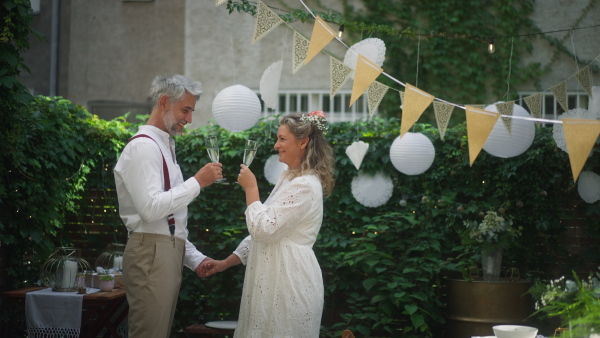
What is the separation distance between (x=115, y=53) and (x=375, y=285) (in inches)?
219

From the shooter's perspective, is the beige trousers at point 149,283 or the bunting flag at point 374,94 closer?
the beige trousers at point 149,283

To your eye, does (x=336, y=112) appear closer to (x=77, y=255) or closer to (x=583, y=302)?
(x=77, y=255)

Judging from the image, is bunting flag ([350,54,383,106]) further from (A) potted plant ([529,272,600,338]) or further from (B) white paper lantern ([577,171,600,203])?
(B) white paper lantern ([577,171,600,203])

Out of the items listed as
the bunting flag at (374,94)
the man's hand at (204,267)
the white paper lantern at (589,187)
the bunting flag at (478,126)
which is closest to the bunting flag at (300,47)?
the bunting flag at (374,94)

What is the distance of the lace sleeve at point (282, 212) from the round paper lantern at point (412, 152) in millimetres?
2109

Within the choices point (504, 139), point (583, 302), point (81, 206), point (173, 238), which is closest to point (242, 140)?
point (81, 206)

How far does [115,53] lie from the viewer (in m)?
9.41

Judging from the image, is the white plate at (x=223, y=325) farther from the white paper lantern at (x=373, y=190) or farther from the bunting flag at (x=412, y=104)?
the bunting flag at (x=412, y=104)

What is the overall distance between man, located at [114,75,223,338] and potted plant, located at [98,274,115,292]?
1.37m

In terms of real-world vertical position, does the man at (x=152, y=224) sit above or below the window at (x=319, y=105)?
below

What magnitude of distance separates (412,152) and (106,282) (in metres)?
2.39

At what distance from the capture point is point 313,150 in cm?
329

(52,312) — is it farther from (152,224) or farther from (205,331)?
(152,224)

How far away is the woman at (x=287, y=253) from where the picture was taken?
3086mm
